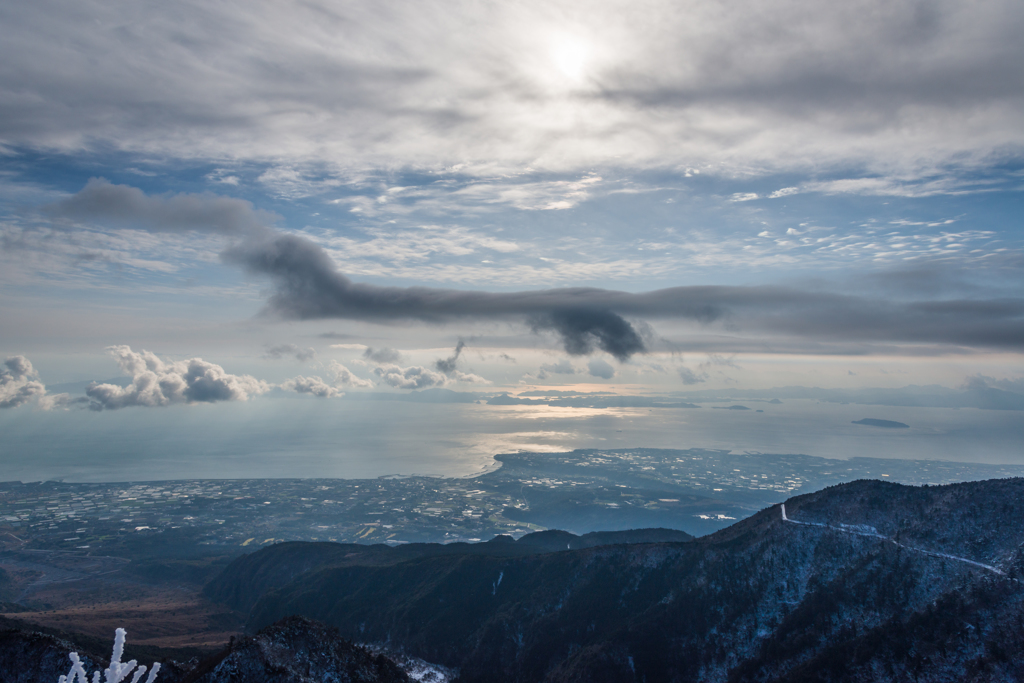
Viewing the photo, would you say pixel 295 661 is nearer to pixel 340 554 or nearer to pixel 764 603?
pixel 764 603

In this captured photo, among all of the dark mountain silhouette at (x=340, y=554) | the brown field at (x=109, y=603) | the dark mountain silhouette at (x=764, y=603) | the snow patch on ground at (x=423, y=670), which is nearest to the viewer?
the dark mountain silhouette at (x=764, y=603)

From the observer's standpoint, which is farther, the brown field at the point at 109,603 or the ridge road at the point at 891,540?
the brown field at the point at 109,603

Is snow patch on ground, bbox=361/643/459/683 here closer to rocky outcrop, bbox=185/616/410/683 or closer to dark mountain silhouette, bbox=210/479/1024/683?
dark mountain silhouette, bbox=210/479/1024/683

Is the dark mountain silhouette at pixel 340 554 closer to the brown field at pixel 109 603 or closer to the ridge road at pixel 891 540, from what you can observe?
the brown field at pixel 109 603

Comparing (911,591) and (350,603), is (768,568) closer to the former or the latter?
(911,591)

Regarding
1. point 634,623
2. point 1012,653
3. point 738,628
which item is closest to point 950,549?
point 1012,653

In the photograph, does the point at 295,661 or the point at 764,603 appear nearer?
the point at 295,661

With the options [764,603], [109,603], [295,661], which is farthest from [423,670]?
[109,603]

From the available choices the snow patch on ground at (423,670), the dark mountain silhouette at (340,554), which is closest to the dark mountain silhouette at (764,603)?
the snow patch on ground at (423,670)
